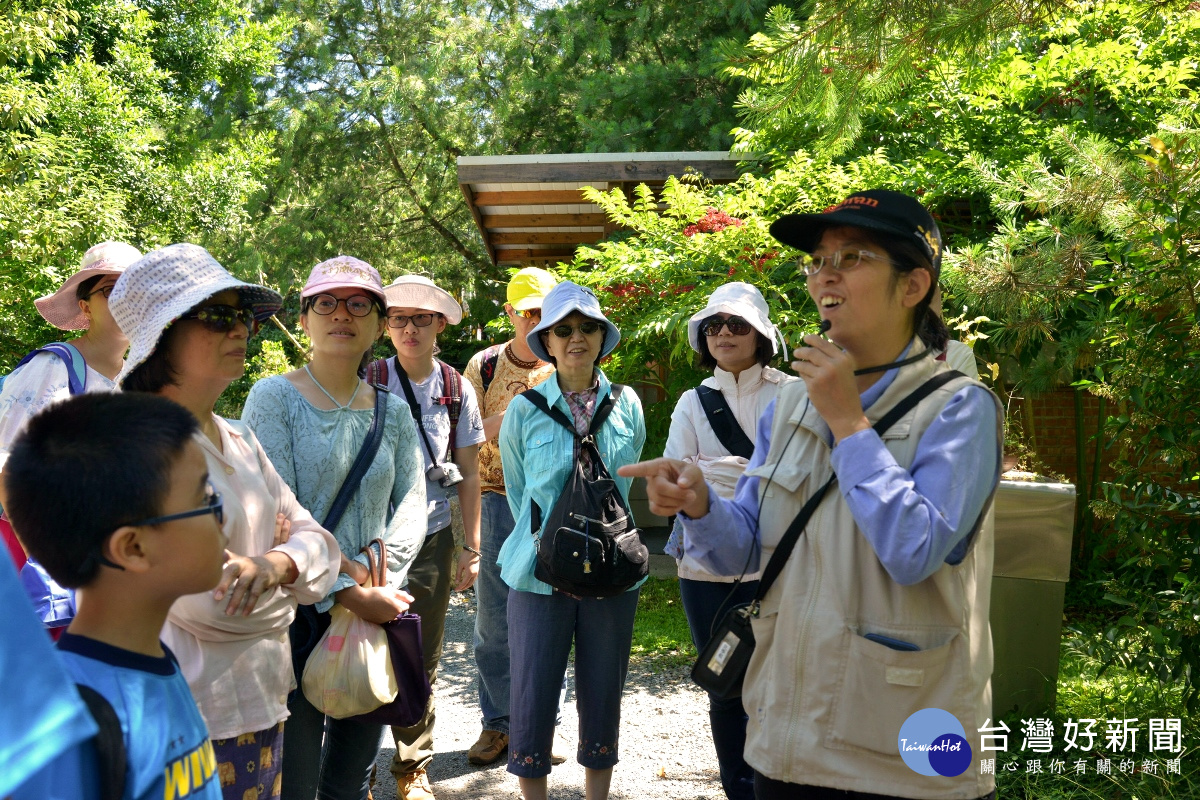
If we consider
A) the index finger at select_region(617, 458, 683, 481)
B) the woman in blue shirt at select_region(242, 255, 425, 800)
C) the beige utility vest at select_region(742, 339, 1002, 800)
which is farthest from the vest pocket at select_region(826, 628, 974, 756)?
the woman in blue shirt at select_region(242, 255, 425, 800)

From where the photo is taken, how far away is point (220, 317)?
2477mm

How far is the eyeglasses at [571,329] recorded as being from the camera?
3.99 meters

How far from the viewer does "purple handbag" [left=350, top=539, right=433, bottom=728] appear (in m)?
2.95

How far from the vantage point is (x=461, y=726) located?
17.6ft

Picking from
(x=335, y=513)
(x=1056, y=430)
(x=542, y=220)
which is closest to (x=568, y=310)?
(x=335, y=513)

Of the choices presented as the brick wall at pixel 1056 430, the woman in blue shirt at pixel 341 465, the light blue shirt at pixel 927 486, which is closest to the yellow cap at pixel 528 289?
the woman in blue shirt at pixel 341 465

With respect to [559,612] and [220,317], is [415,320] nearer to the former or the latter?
[559,612]

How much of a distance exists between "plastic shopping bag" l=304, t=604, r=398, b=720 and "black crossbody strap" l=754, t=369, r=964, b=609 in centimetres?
133

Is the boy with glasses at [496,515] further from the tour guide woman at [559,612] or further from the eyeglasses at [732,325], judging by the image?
the eyeglasses at [732,325]

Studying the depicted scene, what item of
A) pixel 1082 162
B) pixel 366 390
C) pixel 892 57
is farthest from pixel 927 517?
pixel 1082 162

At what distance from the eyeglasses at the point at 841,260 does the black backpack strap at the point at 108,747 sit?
1.63 metres

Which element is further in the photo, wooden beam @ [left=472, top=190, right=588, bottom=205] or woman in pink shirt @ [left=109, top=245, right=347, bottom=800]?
wooden beam @ [left=472, top=190, right=588, bottom=205]

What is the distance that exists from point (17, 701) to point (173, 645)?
4.87 feet

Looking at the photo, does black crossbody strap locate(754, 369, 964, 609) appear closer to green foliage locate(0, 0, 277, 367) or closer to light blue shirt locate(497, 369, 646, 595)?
light blue shirt locate(497, 369, 646, 595)
